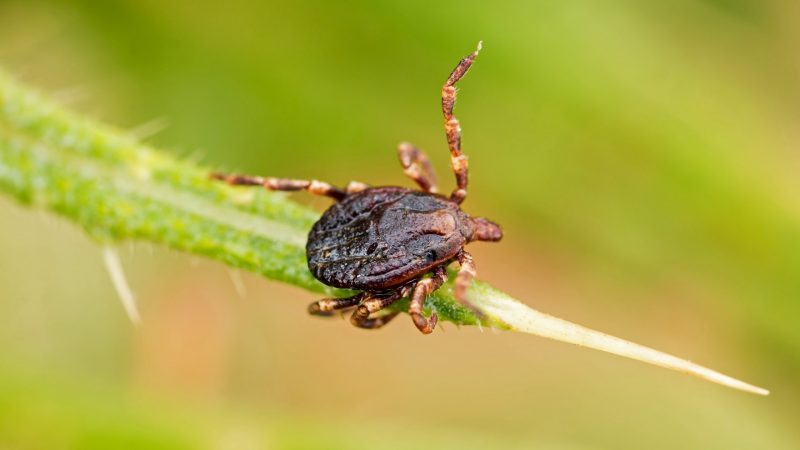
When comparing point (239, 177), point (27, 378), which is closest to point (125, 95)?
point (27, 378)

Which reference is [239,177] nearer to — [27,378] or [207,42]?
[27,378]

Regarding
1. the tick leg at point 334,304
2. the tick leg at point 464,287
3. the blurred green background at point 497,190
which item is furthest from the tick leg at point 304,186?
the blurred green background at point 497,190

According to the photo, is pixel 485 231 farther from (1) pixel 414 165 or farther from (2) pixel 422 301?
(2) pixel 422 301

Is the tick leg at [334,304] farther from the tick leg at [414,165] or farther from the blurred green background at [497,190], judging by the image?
the blurred green background at [497,190]

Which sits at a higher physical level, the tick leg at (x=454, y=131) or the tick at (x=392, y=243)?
the tick leg at (x=454, y=131)

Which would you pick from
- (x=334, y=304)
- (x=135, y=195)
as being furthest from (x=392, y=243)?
(x=135, y=195)
